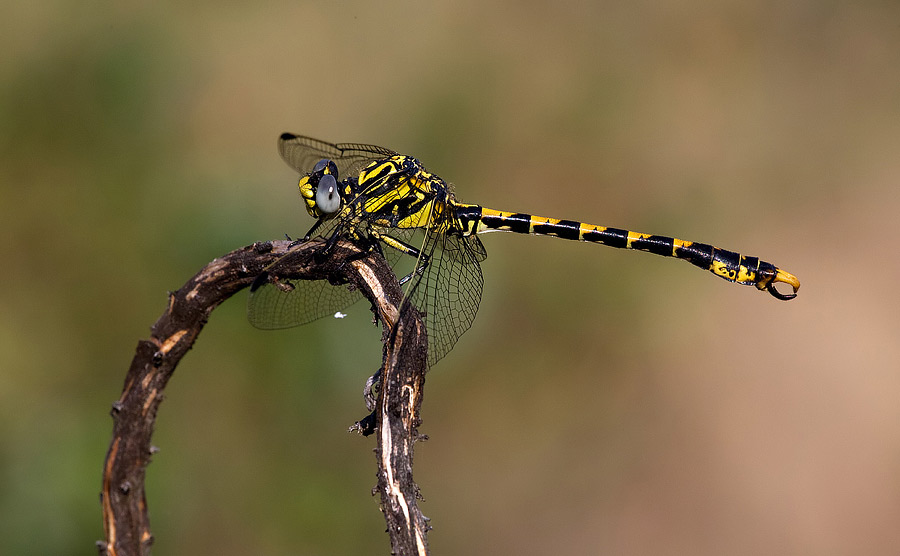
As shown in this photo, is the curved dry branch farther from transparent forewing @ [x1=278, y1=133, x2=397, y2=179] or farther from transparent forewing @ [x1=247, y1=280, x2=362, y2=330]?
transparent forewing @ [x1=278, y1=133, x2=397, y2=179]

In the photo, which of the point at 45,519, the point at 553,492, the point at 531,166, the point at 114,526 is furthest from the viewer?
the point at 531,166

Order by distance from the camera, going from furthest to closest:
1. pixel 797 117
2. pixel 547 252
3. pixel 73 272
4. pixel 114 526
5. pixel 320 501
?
pixel 797 117 → pixel 547 252 → pixel 73 272 → pixel 320 501 → pixel 114 526

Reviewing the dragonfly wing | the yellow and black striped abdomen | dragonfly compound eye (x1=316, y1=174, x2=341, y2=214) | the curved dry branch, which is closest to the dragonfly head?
dragonfly compound eye (x1=316, y1=174, x2=341, y2=214)

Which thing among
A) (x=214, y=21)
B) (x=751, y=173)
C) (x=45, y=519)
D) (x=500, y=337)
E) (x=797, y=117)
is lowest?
(x=45, y=519)

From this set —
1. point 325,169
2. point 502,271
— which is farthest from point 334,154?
point 502,271

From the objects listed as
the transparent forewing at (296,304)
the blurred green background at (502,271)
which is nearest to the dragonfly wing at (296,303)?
the transparent forewing at (296,304)

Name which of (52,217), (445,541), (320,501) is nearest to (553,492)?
(445,541)

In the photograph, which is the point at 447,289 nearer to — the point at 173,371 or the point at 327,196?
the point at 327,196

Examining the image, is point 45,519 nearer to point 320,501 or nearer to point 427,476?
point 320,501
